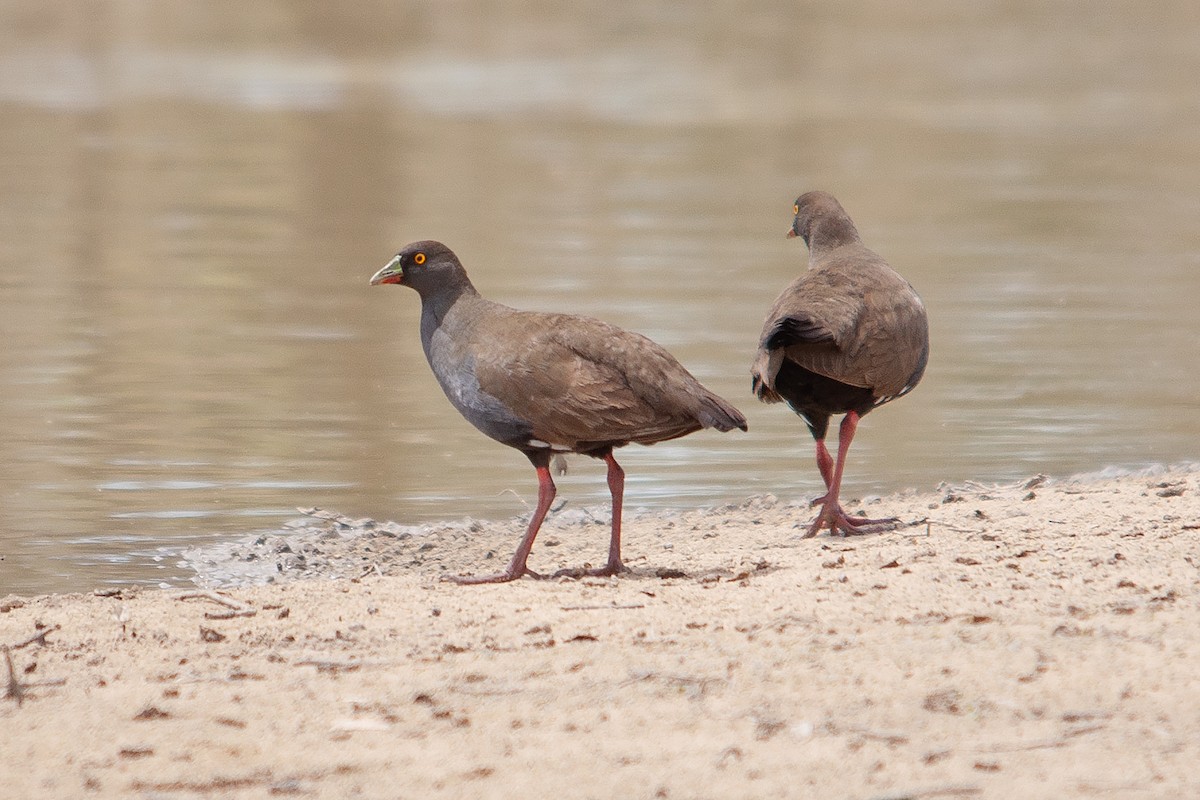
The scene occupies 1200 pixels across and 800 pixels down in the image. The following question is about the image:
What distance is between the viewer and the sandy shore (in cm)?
476

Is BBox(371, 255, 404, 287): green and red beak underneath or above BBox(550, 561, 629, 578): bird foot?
above

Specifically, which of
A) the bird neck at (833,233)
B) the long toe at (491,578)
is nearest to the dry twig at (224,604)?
the long toe at (491,578)

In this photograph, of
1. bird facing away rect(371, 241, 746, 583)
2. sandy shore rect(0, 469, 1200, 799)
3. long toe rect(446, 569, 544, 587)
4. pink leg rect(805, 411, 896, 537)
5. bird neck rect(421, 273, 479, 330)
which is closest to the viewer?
sandy shore rect(0, 469, 1200, 799)

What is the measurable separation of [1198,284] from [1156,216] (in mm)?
5162

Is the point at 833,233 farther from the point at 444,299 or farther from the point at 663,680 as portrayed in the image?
the point at 663,680

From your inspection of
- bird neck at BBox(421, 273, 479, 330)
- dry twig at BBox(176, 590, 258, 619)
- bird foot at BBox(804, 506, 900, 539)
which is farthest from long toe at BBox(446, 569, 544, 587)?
bird foot at BBox(804, 506, 900, 539)

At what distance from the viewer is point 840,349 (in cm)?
750

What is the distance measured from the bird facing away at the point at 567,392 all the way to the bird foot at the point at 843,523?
41.1 inches

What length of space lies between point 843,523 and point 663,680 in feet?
8.63

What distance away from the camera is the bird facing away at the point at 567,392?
6.98 m

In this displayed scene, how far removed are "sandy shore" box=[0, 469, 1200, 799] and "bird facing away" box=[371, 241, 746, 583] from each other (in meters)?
0.54

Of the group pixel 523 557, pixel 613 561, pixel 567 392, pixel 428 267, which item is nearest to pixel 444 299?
pixel 428 267

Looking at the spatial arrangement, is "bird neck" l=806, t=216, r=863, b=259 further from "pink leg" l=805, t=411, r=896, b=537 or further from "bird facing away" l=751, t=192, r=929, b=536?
"pink leg" l=805, t=411, r=896, b=537

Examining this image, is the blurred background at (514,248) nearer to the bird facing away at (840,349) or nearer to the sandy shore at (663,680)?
the bird facing away at (840,349)
